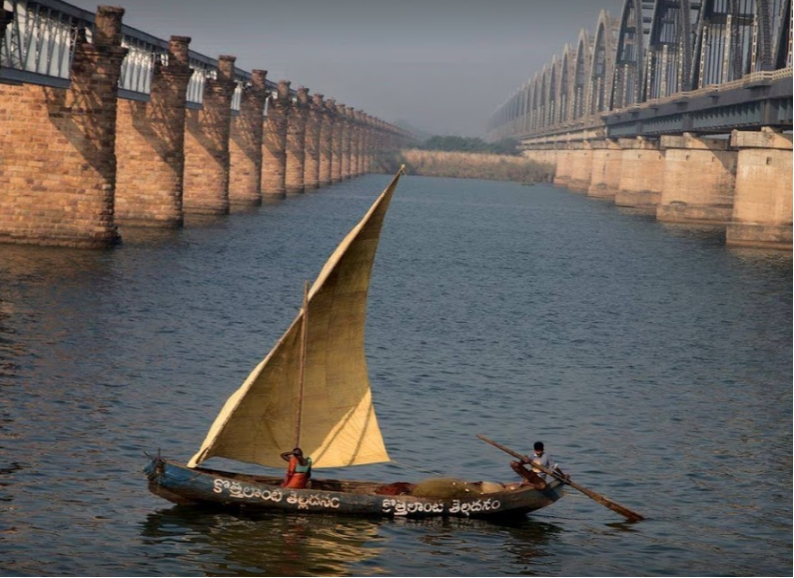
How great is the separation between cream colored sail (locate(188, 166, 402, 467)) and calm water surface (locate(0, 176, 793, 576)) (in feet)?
6.91

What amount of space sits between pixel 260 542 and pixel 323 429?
469 centimetres

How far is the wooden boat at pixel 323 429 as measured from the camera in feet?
104

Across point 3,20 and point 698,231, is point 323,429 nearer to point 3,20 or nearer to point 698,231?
point 3,20

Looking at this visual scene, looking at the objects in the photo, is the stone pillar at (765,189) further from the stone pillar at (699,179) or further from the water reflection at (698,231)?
the stone pillar at (699,179)

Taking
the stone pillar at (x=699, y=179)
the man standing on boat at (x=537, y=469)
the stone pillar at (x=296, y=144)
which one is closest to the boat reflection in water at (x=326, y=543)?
the man standing on boat at (x=537, y=469)

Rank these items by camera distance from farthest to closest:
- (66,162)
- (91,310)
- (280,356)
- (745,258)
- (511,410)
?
(745,258)
(66,162)
(91,310)
(511,410)
(280,356)

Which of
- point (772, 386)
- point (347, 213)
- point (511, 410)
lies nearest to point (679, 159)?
point (347, 213)

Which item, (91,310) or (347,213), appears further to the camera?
(347,213)

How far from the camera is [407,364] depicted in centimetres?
5178

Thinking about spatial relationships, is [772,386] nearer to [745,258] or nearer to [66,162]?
[66,162]

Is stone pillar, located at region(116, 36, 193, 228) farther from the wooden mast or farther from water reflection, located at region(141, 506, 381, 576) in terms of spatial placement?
water reflection, located at region(141, 506, 381, 576)

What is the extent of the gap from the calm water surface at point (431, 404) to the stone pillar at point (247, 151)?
161ft

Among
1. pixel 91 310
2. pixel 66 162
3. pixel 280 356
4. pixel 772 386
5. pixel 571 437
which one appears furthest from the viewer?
pixel 66 162

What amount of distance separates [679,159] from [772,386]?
305 feet
